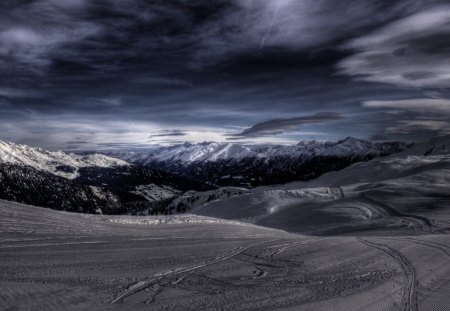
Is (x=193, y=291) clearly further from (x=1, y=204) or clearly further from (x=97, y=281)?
(x=1, y=204)

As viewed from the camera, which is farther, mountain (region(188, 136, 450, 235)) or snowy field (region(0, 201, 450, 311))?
mountain (region(188, 136, 450, 235))

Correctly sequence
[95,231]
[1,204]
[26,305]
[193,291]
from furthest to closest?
[1,204], [95,231], [193,291], [26,305]

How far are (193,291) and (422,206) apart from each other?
33.8 m

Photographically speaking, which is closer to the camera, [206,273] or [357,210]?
[206,273]

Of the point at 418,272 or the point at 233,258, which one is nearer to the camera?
the point at 418,272

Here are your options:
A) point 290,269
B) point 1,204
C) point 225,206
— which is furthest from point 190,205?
point 290,269

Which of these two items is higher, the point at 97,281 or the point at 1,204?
the point at 1,204

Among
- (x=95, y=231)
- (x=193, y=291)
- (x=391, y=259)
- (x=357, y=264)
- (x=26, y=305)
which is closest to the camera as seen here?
(x=26, y=305)

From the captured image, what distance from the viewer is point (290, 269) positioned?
880cm

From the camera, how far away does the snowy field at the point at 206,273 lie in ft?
20.3

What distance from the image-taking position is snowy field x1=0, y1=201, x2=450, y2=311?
618cm

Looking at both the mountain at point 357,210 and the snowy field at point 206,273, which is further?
the mountain at point 357,210

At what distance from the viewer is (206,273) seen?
8109mm

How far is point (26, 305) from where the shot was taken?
558cm
